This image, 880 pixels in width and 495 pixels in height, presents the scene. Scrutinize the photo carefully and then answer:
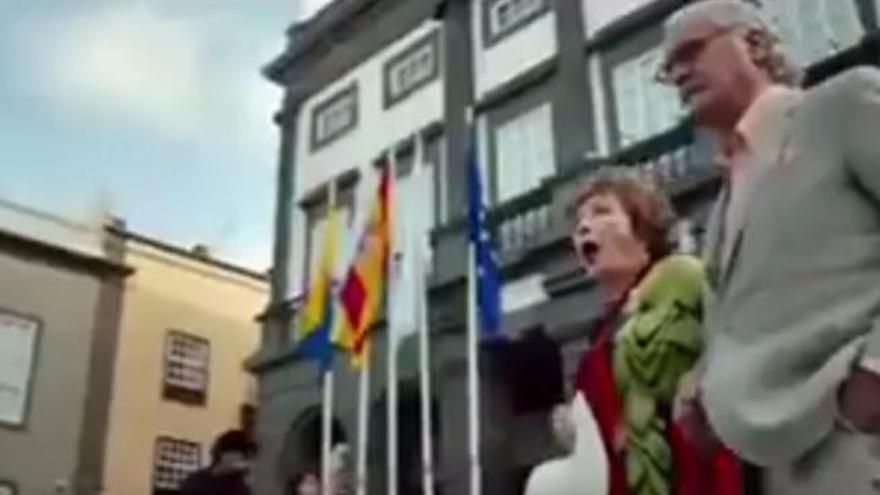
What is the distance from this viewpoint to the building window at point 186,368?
24.1 meters

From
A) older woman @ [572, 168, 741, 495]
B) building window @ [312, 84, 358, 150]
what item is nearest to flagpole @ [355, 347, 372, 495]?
building window @ [312, 84, 358, 150]

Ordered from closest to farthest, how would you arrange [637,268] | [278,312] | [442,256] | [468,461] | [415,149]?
[637,268]
[468,461]
[442,256]
[415,149]
[278,312]

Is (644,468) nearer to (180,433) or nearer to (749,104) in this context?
(749,104)

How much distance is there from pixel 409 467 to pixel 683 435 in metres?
13.4

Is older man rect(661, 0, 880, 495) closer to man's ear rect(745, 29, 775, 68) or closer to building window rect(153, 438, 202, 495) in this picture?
man's ear rect(745, 29, 775, 68)

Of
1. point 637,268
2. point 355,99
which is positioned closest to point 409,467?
point 355,99

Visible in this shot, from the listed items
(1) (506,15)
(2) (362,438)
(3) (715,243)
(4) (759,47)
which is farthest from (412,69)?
(3) (715,243)

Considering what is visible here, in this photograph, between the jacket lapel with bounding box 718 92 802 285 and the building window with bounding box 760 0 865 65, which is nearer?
the jacket lapel with bounding box 718 92 802 285

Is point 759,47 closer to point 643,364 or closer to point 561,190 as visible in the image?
point 643,364

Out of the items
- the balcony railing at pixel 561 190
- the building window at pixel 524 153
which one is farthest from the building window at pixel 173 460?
the balcony railing at pixel 561 190

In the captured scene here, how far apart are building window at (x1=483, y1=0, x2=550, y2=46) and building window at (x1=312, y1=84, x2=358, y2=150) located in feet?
8.82

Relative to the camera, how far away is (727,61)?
1.93m

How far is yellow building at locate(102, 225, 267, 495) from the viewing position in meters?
23.1

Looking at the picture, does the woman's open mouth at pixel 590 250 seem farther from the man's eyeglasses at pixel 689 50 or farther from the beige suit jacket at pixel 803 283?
the beige suit jacket at pixel 803 283
